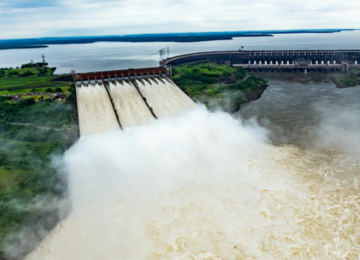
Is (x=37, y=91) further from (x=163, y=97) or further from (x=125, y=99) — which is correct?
(x=163, y=97)

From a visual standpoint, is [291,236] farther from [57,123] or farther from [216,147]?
[57,123]

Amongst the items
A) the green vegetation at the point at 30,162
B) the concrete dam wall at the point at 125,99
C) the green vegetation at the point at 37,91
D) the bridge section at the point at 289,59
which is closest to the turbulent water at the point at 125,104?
the concrete dam wall at the point at 125,99

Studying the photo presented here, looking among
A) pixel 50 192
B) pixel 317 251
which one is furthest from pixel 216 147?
pixel 50 192

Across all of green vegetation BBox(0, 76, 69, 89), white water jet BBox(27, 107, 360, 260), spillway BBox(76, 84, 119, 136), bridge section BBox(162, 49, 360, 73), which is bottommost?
white water jet BBox(27, 107, 360, 260)

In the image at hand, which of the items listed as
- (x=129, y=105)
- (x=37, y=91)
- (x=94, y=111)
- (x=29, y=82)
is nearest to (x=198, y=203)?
(x=129, y=105)

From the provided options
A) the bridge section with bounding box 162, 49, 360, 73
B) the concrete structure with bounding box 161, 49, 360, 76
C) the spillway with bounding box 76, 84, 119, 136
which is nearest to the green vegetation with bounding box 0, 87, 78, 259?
the spillway with bounding box 76, 84, 119, 136

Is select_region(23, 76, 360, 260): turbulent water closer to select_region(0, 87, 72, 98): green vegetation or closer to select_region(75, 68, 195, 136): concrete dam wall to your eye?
select_region(75, 68, 195, 136): concrete dam wall
